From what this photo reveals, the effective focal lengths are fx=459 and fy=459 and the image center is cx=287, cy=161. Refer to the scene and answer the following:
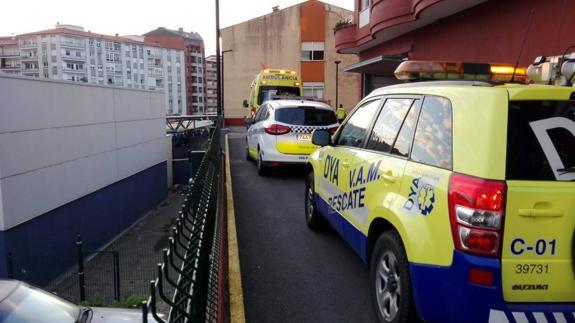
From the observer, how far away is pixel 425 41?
12234 millimetres

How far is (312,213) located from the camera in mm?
5801

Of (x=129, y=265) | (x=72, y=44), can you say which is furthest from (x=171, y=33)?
(x=129, y=265)

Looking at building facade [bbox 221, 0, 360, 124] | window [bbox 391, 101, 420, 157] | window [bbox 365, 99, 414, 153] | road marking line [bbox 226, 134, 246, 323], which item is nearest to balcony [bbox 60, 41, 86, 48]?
building facade [bbox 221, 0, 360, 124]

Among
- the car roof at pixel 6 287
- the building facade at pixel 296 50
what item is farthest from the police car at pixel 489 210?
the building facade at pixel 296 50

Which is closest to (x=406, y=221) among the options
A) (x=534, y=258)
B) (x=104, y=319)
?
(x=534, y=258)

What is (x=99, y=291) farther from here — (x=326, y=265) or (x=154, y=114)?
(x=154, y=114)

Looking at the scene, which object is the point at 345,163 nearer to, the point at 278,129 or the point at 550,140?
the point at 550,140

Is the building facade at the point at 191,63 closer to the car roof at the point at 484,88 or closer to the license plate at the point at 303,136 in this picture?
the license plate at the point at 303,136

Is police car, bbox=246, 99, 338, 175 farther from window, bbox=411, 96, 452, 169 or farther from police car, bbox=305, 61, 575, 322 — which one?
police car, bbox=305, 61, 575, 322

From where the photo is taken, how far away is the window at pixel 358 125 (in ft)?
13.8

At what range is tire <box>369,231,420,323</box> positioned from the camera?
291cm

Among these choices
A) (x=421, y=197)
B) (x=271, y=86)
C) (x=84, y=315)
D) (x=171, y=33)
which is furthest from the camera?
(x=171, y=33)

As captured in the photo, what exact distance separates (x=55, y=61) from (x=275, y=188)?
125 meters

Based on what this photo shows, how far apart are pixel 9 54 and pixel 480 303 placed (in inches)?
5695
